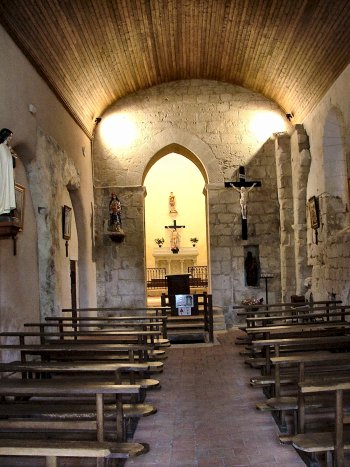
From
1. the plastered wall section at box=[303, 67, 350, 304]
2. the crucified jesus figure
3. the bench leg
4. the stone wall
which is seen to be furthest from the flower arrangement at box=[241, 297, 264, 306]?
the bench leg

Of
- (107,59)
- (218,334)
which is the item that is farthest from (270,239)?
(107,59)

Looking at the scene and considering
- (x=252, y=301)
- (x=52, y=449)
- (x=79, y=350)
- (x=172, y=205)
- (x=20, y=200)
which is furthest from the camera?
(x=172, y=205)

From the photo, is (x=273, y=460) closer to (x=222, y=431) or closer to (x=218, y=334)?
(x=222, y=431)

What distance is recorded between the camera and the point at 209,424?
16.8ft

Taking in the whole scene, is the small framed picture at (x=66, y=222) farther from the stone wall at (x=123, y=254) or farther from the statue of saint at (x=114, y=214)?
the stone wall at (x=123, y=254)

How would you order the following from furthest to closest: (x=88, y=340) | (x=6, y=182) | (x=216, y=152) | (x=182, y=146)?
(x=182, y=146) → (x=216, y=152) → (x=88, y=340) → (x=6, y=182)

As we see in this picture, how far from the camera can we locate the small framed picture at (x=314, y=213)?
11.1 m

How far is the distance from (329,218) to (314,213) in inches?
27.6

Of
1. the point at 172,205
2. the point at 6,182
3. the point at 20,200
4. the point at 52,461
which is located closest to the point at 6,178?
the point at 6,182

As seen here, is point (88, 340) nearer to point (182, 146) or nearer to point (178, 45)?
point (178, 45)

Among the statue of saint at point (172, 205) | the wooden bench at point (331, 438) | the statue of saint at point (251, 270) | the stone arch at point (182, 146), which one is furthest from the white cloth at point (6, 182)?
the statue of saint at point (172, 205)

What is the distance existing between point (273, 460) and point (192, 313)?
7287 millimetres

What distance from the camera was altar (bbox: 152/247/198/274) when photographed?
764 inches

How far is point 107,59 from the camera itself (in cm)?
1065
